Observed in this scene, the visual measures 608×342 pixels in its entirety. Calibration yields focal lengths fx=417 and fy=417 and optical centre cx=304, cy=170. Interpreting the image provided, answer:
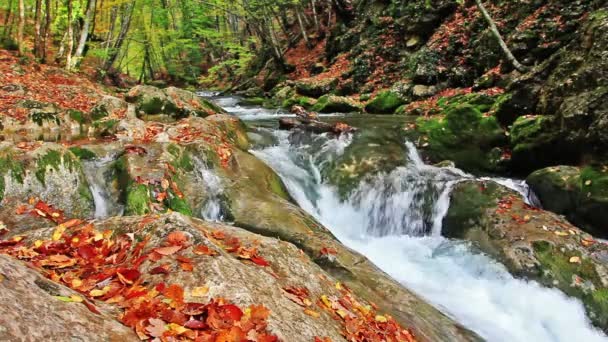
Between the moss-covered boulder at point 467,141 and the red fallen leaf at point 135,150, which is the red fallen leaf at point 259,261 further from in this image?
the moss-covered boulder at point 467,141

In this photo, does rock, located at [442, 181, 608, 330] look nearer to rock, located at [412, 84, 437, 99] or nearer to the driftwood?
the driftwood

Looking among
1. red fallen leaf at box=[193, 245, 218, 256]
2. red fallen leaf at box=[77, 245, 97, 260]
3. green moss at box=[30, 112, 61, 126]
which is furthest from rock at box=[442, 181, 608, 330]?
green moss at box=[30, 112, 61, 126]

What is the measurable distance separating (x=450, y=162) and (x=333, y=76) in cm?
1167

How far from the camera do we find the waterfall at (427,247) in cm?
584

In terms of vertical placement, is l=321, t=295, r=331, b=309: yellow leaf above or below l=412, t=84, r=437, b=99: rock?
below

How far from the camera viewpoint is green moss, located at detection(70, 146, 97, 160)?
705 centimetres

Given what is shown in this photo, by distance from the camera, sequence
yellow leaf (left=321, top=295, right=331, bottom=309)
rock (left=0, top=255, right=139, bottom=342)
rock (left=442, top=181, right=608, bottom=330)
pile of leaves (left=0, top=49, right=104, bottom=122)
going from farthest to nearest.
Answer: pile of leaves (left=0, top=49, right=104, bottom=122) → rock (left=442, top=181, right=608, bottom=330) → yellow leaf (left=321, top=295, right=331, bottom=309) → rock (left=0, top=255, right=139, bottom=342)

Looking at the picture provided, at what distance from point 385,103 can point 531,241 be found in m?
9.98

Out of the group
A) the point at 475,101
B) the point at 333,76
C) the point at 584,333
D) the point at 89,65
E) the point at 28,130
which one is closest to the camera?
the point at 584,333

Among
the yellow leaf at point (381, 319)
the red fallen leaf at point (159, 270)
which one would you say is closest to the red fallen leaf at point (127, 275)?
the red fallen leaf at point (159, 270)

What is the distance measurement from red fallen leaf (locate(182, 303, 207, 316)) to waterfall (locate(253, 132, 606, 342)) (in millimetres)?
4241

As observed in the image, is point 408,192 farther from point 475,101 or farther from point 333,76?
point 333,76

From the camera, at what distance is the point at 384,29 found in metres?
20.8

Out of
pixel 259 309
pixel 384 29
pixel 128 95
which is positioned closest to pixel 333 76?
pixel 384 29
